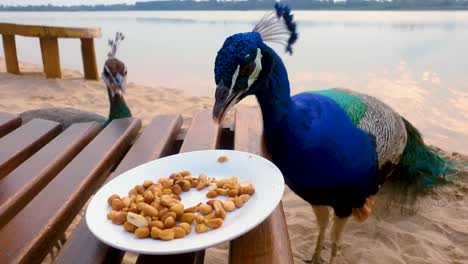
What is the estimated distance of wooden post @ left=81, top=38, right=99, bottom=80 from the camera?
22.1ft

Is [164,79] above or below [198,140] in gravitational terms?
below

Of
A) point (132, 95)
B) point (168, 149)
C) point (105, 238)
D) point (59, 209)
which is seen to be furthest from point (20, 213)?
point (132, 95)

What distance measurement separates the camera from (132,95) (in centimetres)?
603

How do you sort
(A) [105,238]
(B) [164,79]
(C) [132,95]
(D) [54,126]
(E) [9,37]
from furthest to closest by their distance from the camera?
(B) [164,79], (E) [9,37], (C) [132,95], (D) [54,126], (A) [105,238]

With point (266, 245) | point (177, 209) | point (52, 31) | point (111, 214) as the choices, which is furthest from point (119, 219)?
point (52, 31)

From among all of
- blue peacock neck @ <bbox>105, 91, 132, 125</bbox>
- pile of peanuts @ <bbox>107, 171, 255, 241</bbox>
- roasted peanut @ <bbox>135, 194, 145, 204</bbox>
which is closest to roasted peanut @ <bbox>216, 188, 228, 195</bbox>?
pile of peanuts @ <bbox>107, 171, 255, 241</bbox>

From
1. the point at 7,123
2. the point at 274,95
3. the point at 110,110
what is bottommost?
the point at 110,110

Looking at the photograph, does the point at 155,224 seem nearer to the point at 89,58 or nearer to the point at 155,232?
the point at 155,232

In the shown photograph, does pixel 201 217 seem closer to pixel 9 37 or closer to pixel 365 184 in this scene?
pixel 365 184

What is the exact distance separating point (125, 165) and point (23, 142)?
19.8 inches

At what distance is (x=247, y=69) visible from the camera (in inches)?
47.6

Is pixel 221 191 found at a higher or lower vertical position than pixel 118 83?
higher

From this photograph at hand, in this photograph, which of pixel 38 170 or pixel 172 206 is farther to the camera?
pixel 38 170

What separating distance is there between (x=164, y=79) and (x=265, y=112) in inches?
271
